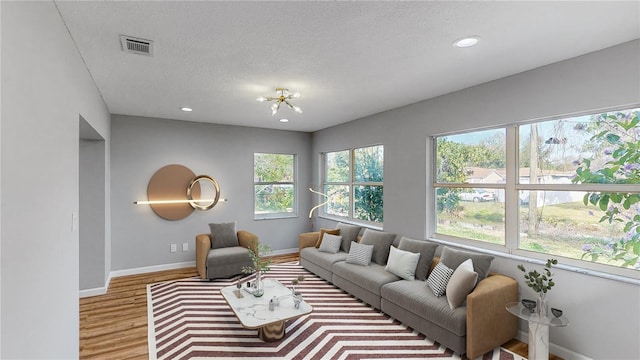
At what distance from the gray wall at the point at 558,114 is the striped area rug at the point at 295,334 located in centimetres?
69

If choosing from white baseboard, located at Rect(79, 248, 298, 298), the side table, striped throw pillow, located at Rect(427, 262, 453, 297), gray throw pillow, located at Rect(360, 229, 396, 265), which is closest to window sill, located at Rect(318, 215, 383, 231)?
gray throw pillow, located at Rect(360, 229, 396, 265)

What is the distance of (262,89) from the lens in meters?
3.57

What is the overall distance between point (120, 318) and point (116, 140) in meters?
2.85

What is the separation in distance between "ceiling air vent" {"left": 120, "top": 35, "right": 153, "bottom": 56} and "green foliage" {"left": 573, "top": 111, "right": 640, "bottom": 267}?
3.81 m

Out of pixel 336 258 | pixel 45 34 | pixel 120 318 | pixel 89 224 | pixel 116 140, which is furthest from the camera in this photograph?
pixel 116 140

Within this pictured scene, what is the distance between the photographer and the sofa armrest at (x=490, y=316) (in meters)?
2.62

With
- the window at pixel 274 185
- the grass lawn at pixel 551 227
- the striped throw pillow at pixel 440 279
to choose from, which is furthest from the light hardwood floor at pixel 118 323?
the window at pixel 274 185

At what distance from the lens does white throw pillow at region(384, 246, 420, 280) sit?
3.60 m

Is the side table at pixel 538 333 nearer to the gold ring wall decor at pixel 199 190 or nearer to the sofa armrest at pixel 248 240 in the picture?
the sofa armrest at pixel 248 240

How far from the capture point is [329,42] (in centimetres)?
235

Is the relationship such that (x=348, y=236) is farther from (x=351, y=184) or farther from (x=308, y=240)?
(x=351, y=184)

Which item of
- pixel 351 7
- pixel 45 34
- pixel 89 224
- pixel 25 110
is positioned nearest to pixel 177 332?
pixel 89 224

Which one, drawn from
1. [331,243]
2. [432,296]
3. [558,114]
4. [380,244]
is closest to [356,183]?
[331,243]

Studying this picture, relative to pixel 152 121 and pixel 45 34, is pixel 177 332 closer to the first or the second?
pixel 45 34
